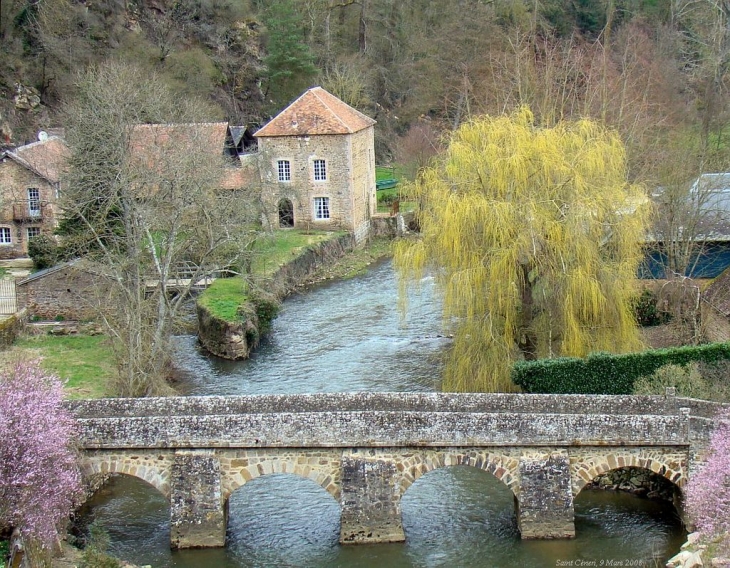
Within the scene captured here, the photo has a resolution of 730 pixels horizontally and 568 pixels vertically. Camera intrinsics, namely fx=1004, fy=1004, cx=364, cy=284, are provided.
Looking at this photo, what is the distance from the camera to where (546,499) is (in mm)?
19406

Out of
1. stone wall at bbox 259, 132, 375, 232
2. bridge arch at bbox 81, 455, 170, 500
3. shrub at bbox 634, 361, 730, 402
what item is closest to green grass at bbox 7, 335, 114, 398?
bridge arch at bbox 81, 455, 170, 500

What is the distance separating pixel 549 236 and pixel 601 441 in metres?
6.47

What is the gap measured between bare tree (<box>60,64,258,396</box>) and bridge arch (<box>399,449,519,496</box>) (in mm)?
9195

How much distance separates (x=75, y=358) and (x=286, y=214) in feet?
60.9

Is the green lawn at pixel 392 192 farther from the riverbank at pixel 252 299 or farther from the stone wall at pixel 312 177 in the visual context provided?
the riverbank at pixel 252 299

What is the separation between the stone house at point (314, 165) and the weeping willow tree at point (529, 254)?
20.7 meters

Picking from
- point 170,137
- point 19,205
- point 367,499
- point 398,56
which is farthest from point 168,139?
point 398,56

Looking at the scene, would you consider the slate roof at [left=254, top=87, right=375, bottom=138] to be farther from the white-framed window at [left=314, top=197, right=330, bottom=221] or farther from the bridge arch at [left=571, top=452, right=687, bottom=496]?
the bridge arch at [left=571, top=452, right=687, bottom=496]

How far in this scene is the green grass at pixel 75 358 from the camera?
1077 inches

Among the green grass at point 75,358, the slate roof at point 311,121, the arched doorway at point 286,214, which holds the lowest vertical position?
the green grass at point 75,358

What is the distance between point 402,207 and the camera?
170 feet

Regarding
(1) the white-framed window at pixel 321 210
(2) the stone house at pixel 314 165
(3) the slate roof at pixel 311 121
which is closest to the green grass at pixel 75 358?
(2) the stone house at pixel 314 165

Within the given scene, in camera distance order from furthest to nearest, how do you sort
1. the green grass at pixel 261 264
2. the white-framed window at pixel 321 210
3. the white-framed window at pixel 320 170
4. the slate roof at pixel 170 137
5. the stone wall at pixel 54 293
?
the white-framed window at pixel 321 210
the white-framed window at pixel 320 170
the stone wall at pixel 54 293
the green grass at pixel 261 264
the slate roof at pixel 170 137

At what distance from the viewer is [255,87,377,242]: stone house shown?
45.8m
